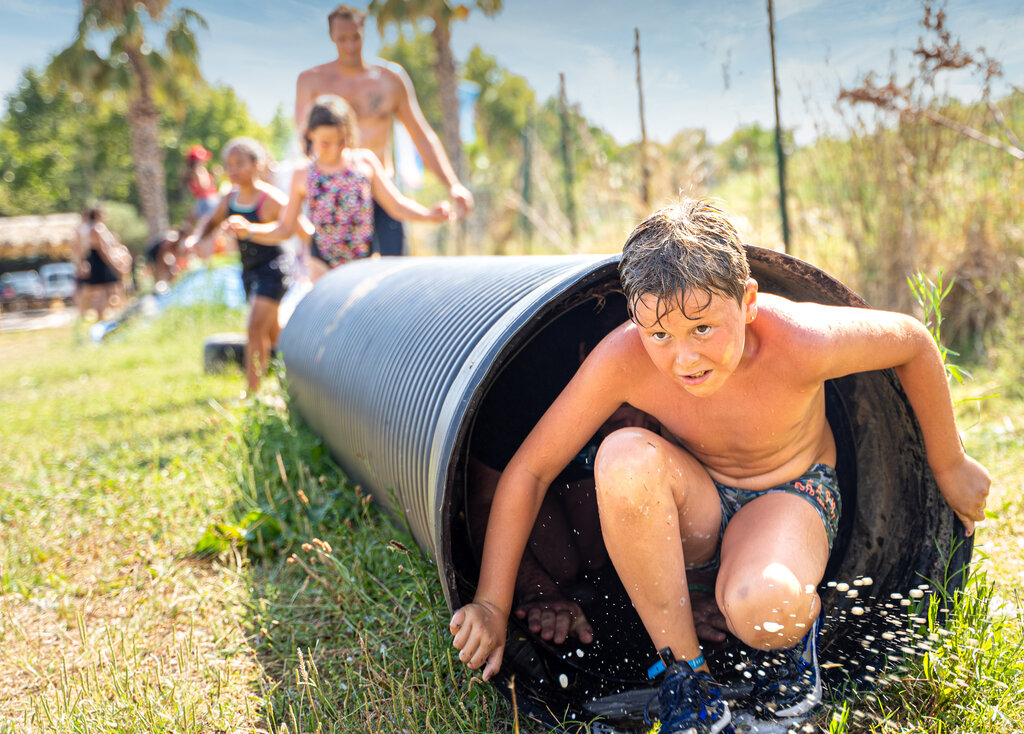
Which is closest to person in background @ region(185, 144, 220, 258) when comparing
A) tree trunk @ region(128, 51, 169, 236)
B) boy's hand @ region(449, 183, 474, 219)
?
boy's hand @ region(449, 183, 474, 219)

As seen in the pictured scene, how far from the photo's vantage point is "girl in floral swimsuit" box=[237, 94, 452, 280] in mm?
5039

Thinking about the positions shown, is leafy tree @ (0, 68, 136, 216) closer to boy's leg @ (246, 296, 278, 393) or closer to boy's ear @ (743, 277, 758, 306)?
boy's leg @ (246, 296, 278, 393)

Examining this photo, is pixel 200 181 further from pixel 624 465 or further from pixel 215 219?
pixel 624 465

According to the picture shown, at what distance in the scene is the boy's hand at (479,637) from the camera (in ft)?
6.26

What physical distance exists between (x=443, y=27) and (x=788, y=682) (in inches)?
657

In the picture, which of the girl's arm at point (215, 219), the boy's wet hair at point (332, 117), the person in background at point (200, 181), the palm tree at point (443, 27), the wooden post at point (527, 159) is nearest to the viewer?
the boy's wet hair at point (332, 117)

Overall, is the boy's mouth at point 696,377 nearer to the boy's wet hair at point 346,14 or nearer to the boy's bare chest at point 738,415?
the boy's bare chest at point 738,415

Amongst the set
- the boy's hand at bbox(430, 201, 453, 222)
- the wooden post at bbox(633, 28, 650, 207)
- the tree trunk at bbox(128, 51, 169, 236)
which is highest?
the tree trunk at bbox(128, 51, 169, 236)

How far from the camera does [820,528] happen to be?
6.98 ft

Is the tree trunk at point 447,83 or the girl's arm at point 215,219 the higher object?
the tree trunk at point 447,83

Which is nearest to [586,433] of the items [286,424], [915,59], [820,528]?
[820,528]

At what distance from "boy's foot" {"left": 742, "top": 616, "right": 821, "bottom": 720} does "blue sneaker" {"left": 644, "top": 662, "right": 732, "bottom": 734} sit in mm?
150

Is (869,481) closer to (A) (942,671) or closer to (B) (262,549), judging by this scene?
(A) (942,671)

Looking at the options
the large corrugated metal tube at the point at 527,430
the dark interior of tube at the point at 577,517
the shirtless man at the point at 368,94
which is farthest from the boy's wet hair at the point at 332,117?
the dark interior of tube at the point at 577,517
